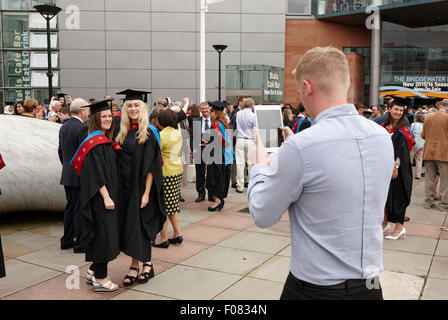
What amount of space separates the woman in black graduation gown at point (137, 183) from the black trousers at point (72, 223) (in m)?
1.56

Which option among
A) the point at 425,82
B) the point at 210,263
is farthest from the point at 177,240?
the point at 425,82

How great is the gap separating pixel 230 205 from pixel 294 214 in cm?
725

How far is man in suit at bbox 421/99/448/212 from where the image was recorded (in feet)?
29.3

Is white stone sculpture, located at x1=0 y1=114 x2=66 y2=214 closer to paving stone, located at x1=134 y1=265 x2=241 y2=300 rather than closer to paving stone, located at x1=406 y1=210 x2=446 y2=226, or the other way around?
paving stone, located at x1=134 y1=265 x2=241 y2=300

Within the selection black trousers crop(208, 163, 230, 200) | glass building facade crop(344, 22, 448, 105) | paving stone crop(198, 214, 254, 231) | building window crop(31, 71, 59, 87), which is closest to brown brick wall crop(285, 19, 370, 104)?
glass building facade crop(344, 22, 448, 105)

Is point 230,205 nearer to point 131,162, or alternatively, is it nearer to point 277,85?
point 131,162

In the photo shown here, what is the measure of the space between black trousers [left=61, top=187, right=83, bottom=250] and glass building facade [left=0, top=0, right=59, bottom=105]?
73.7 ft

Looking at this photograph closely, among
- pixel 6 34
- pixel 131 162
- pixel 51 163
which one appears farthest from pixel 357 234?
pixel 6 34

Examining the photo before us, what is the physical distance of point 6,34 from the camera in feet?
85.2

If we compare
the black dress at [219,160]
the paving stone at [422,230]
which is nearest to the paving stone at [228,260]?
the black dress at [219,160]

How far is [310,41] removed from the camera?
2805 cm

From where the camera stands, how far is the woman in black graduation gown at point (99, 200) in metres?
4.39

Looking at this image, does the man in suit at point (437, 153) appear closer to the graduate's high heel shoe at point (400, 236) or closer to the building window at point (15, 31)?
the graduate's high heel shoe at point (400, 236)

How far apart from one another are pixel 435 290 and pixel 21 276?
15.5ft
